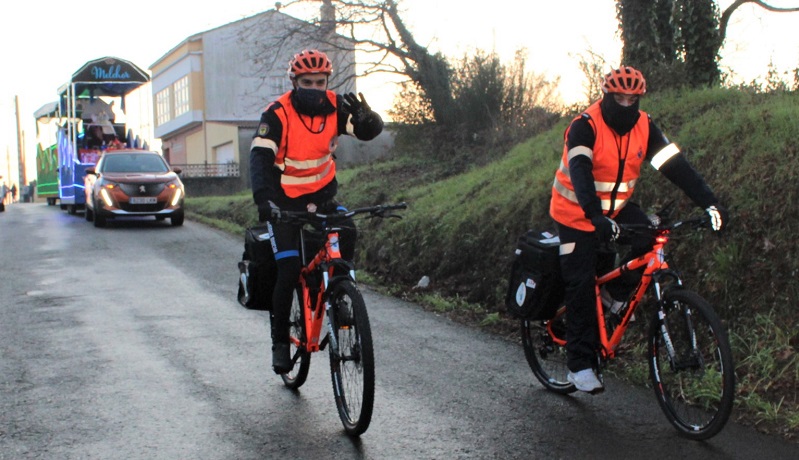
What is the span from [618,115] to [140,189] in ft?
51.3

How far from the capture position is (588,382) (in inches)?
218

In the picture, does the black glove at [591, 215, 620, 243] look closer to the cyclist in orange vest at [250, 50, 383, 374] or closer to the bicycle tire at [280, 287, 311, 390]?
the cyclist in orange vest at [250, 50, 383, 374]

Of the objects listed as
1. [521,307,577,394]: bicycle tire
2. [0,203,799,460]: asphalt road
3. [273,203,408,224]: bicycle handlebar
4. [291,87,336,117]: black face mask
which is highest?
[291,87,336,117]: black face mask

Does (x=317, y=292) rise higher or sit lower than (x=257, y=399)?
higher

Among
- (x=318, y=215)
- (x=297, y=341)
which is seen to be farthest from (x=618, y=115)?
(x=297, y=341)

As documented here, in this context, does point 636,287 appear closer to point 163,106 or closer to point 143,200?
point 143,200

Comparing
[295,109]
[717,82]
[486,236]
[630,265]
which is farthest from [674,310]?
[717,82]

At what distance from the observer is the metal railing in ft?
136

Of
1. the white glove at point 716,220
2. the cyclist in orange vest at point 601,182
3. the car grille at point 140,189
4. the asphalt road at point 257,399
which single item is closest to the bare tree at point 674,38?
the asphalt road at point 257,399

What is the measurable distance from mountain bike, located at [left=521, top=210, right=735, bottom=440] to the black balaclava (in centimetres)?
64

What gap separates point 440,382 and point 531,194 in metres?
4.76

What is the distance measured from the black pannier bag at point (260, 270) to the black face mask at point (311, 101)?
839 millimetres

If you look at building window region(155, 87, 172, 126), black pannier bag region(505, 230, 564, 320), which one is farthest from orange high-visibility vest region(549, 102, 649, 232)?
building window region(155, 87, 172, 126)

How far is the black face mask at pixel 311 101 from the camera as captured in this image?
19.2 feet
